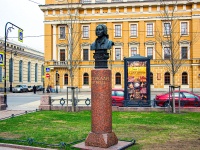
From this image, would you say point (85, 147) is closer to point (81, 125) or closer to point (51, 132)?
point (51, 132)

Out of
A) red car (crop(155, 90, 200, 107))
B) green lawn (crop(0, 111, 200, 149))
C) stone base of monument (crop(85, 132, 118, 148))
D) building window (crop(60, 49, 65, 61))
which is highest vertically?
building window (crop(60, 49, 65, 61))

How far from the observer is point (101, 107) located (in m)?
8.95

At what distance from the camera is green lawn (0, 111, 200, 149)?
1013 centimetres

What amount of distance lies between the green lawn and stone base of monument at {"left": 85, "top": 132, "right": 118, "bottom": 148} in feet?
2.69

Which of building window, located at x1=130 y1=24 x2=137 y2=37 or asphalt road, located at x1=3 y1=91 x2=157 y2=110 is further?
building window, located at x1=130 y1=24 x2=137 y2=37

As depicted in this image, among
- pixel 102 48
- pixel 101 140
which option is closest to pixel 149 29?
pixel 102 48

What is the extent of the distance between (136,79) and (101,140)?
40.3 ft

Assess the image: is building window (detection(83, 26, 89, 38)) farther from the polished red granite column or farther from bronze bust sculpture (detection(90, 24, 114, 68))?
the polished red granite column

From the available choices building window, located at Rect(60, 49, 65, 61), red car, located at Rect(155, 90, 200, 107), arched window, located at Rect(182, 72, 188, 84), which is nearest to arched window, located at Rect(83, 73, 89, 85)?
building window, located at Rect(60, 49, 65, 61)

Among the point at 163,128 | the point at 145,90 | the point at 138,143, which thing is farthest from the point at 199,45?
the point at 138,143

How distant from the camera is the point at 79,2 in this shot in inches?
2053

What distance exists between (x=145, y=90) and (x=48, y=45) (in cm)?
3502

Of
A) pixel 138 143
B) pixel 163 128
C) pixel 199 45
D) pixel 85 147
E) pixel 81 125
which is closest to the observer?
pixel 85 147

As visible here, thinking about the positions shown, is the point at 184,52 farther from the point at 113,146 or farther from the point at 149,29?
the point at 113,146
